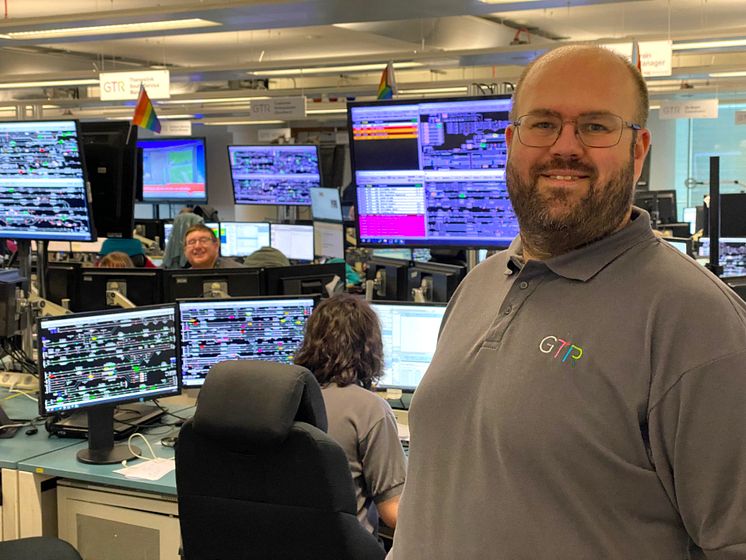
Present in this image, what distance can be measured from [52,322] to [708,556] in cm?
239

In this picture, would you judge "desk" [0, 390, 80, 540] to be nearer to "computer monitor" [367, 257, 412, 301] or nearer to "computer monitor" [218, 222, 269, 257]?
"computer monitor" [367, 257, 412, 301]

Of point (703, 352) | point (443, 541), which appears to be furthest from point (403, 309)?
point (703, 352)

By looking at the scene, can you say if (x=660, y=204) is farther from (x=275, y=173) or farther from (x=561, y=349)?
(x=561, y=349)

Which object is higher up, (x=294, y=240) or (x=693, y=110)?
(x=693, y=110)

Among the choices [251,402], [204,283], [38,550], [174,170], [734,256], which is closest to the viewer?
[251,402]

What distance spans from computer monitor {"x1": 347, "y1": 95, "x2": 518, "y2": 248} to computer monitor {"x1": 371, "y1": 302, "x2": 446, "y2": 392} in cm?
32

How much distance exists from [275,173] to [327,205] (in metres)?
1.95

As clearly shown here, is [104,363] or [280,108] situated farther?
[280,108]

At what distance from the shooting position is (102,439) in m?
2.99

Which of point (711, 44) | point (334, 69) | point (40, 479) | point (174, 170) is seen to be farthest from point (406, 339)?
point (174, 170)

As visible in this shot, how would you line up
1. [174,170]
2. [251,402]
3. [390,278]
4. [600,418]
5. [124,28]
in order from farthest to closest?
[174,170] → [124,28] → [390,278] → [251,402] → [600,418]

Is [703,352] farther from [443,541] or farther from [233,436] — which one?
[233,436]

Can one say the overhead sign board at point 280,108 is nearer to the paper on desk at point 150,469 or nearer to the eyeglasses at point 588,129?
the paper on desk at point 150,469

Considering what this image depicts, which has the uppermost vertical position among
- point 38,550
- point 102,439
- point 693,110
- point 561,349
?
point 693,110
